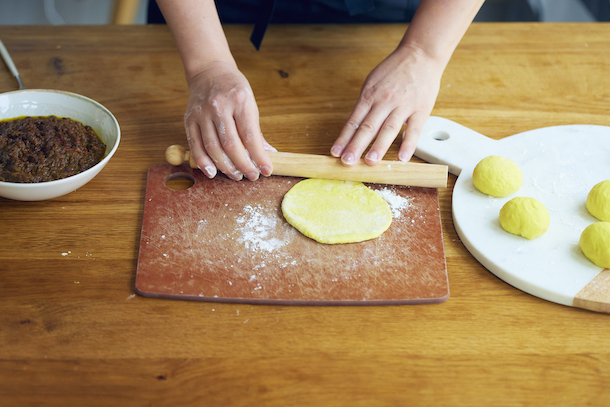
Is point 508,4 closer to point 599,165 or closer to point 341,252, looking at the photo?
point 599,165

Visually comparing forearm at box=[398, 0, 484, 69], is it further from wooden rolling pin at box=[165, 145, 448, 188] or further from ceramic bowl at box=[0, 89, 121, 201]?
ceramic bowl at box=[0, 89, 121, 201]

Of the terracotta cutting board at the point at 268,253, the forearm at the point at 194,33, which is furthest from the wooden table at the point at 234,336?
the forearm at the point at 194,33

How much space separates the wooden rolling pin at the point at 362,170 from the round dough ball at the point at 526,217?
0.19 metres

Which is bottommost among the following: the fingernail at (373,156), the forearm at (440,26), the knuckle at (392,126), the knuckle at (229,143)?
the knuckle at (229,143)

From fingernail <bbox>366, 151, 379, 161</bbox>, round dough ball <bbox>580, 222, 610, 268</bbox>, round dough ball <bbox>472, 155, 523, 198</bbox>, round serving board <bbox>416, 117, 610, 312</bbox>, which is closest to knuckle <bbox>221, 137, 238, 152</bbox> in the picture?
fingernail <bbox>366, 151, 379, 161</bbox>

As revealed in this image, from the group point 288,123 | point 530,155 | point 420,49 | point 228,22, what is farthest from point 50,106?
point 530,155

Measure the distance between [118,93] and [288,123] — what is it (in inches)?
24.3

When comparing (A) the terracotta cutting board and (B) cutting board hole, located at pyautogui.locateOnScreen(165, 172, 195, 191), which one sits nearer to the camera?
(A) the terracotta cutting board

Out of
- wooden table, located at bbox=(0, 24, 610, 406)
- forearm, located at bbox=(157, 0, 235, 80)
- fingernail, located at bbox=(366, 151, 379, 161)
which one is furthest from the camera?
forearm, located at bbox=(157, 0, 235, 80)

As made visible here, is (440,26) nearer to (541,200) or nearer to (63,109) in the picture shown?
(541,200)

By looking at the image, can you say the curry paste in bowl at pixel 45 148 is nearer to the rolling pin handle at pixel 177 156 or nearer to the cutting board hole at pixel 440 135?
the rolling pin handle at pixel 177 156

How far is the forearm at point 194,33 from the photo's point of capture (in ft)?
4.64

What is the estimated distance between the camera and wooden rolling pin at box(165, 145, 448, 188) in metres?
1.27

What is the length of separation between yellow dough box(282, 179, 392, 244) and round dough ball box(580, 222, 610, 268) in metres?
0.46
